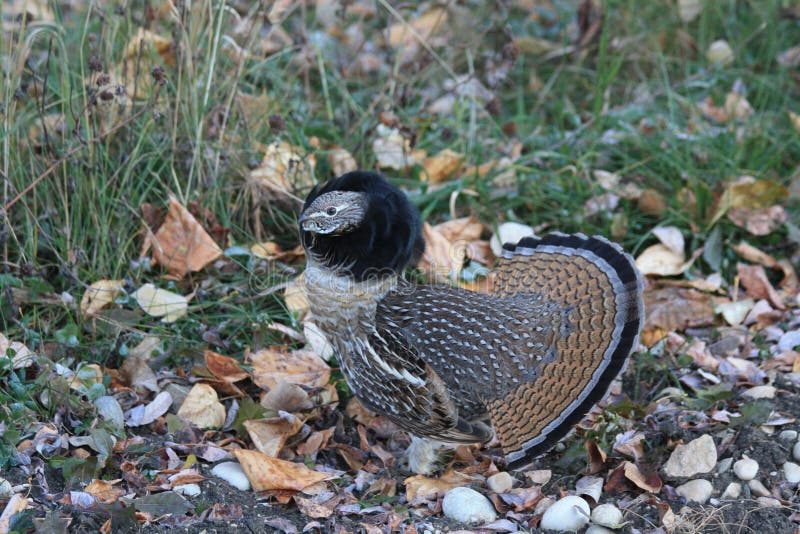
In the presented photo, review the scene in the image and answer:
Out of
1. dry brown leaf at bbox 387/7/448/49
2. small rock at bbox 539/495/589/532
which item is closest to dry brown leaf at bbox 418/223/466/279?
small rock at bbox 539/495/589/532

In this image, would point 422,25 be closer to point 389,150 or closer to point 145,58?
point 389,150

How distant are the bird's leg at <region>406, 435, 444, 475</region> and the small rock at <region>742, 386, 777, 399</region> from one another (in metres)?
1.43

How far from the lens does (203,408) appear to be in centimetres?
417

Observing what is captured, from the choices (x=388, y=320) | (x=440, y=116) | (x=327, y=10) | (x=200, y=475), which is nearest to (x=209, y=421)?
(x=200, y=475)

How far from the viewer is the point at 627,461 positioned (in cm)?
393

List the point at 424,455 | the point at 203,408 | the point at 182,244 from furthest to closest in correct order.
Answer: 1. the point at 182,244
2. the point at 203,408
3. the point at 424,455

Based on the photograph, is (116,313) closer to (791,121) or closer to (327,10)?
(327,10)

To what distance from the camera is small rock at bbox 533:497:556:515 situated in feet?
12.2

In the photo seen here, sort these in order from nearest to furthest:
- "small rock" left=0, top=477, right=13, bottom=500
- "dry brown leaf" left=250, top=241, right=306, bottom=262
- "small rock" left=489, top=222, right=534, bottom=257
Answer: "small rock" left=0, top=477, right=13, bottom=500 → "dry brown leaf" left=250, top=241, right=306, bottom=262 → "small rock" left=489, top=222, right=534, bottom=257

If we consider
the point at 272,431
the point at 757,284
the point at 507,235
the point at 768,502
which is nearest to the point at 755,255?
the point at 757,284

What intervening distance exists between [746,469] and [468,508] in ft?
3.68

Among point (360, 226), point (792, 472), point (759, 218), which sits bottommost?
point (792, 472)

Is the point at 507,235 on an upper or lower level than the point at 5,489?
upper

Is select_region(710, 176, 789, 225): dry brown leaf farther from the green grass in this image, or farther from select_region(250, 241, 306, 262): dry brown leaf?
select_region(250, 241, 306, 262): dry brown leaf
